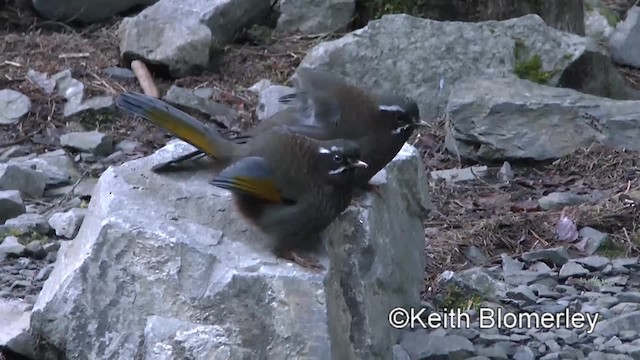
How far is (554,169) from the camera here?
8.31 m

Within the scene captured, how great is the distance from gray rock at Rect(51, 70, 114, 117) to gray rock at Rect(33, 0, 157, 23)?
55.7 inches

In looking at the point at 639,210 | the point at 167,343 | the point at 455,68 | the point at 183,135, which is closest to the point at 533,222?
the point at 639,210

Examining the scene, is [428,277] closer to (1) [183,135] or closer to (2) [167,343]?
(1) [183,135]

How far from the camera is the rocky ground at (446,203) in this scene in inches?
223

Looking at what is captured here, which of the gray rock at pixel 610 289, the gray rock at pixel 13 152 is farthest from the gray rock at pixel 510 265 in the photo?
the gray rock at pixel 13 152

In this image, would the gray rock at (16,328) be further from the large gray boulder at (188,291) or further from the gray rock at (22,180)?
the gray rock at (22,180)

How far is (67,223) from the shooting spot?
6738mm

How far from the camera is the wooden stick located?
902 cm

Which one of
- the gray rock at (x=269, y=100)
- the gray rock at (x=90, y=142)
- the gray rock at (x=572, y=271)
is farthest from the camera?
the gray rock at (x=269, y=100)

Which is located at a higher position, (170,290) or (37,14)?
(170,290)

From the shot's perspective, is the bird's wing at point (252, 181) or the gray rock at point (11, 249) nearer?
the bird's wing at point (252, 181)

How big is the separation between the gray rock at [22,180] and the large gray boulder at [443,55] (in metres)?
2.40

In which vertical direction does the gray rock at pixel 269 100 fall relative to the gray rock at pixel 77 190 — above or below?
below

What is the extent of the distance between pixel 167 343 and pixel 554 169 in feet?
15.6
